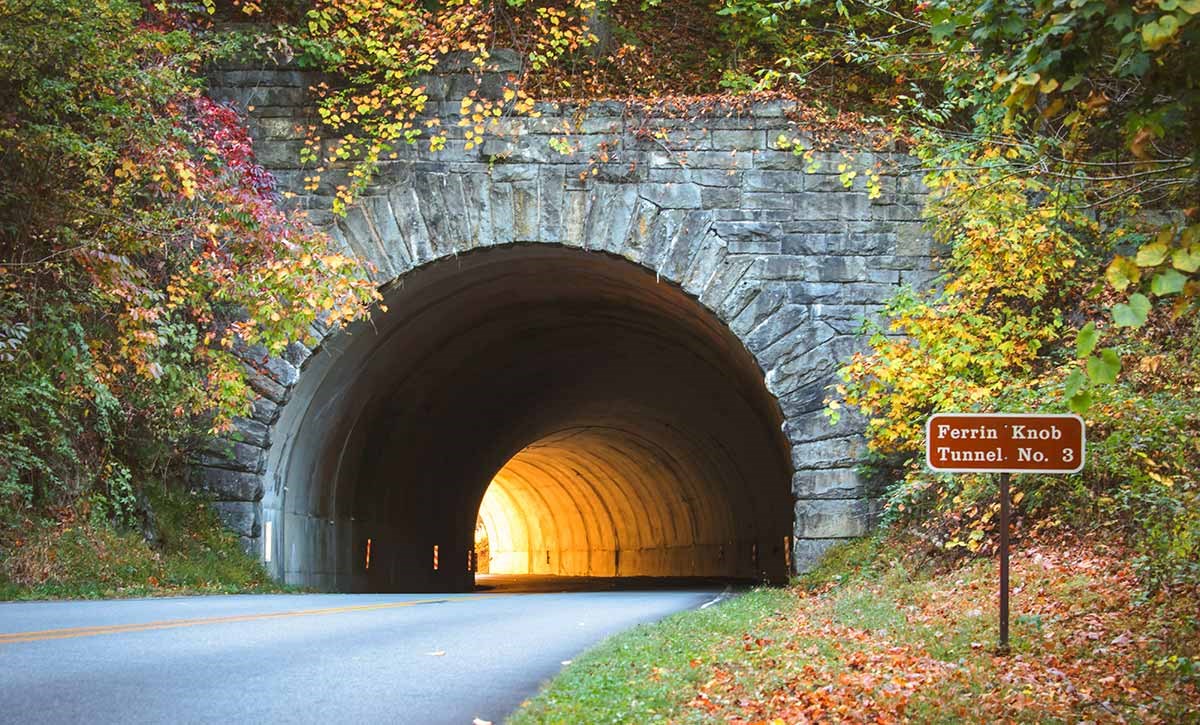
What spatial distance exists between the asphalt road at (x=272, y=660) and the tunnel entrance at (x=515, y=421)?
5.37m

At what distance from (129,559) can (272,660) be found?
708cm

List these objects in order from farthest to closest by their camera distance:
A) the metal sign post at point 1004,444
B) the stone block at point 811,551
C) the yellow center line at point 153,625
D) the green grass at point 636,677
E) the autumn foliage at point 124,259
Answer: the stone block at point 811,551
the autumn foliage at point 124,259
the metal sign post at point 1004,444
the yellow center line at point 153,625
the green grass at point 636,677

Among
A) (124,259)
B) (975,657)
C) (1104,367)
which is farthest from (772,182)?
(1104,367)

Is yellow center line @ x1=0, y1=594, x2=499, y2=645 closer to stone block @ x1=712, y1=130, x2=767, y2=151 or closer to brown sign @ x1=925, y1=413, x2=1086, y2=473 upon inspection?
brown sign @ x1=925, y1=413, x2=1086, y2=473

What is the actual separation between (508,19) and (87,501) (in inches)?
286

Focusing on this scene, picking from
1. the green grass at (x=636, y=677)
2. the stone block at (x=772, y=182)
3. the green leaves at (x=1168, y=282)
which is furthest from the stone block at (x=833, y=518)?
the green leaves at (x=1168, y=282)

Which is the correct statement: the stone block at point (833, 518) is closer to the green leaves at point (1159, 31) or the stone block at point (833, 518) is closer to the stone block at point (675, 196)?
the stone block at point (675, 196)

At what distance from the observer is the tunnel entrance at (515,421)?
1695 cm

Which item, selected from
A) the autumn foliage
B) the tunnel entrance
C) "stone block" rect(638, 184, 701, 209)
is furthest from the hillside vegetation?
the tunnel entrance

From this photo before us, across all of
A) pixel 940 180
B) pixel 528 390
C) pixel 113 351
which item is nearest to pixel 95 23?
pixel 113 351

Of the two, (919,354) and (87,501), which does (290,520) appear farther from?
(919,354)

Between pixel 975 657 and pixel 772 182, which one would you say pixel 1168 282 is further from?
pixel 772 182

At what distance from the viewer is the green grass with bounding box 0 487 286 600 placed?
12.8 meters

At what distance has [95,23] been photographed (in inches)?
480
